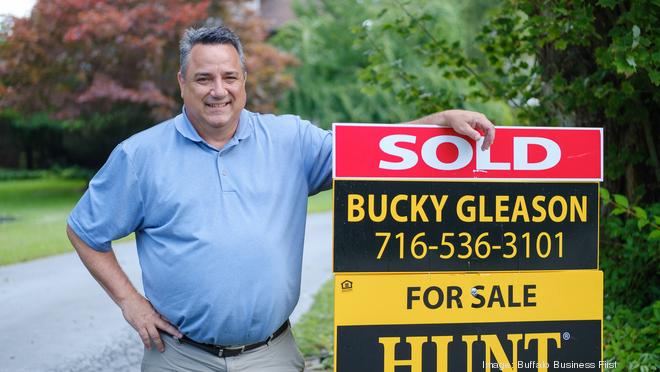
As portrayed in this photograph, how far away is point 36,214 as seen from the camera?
18234 millimetres

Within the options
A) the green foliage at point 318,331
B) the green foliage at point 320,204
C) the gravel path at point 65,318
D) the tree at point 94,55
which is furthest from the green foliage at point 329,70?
the green foliage at point 318,331

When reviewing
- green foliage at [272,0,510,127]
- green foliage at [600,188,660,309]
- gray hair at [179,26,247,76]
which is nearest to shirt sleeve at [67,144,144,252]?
gray hair at [179,26,247,76]

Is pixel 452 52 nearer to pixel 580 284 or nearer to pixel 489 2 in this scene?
pixel 580 284

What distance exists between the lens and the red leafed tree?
19188 millimetres

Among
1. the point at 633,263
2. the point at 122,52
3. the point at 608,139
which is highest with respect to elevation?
the point at 122,52

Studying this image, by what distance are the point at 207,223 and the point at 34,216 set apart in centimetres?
1575

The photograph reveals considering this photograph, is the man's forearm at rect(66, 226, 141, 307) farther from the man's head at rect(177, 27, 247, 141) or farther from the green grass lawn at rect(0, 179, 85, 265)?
the green grass lawn at rect(0, 179, 85, 265)

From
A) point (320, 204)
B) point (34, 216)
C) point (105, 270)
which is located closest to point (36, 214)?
point (34, 216)

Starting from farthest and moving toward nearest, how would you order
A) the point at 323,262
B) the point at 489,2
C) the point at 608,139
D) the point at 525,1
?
the point at 489,2, the point at 323,262, the point at 608,139, the point at 525,1

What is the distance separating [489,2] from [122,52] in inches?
815

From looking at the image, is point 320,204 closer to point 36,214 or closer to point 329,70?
point 36,214

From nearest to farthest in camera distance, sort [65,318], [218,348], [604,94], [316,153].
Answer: [218,348] → [316,153] → [604,94] → [65,318]

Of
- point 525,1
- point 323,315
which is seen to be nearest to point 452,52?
point 525,1

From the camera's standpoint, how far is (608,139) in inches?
237
